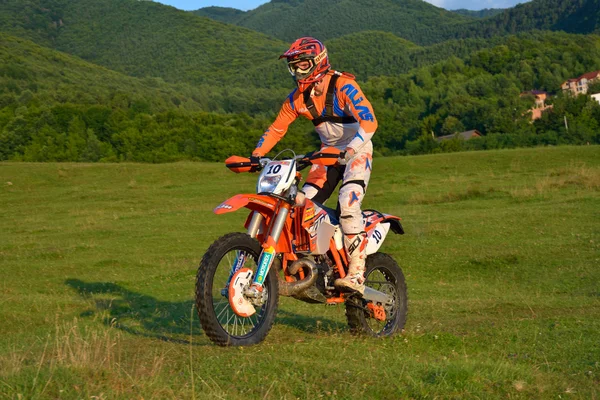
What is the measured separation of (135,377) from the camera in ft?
16.7

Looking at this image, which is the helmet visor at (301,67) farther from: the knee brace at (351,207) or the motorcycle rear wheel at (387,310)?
the motorcycle rear wheel at (387,310)

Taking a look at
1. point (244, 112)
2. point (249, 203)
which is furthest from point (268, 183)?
point (244, 112)

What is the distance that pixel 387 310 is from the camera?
8648mm

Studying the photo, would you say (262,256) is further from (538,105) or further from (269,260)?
(538,105)

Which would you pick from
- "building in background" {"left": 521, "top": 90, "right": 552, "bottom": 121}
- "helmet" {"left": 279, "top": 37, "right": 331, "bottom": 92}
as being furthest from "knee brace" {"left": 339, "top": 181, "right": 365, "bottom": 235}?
"building in background" {"left": 521, "top": 90, "right": 552, "bottom": 121}

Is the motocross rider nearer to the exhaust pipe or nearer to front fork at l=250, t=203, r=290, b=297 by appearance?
the exhaust pipe

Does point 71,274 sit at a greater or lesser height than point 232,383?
lesser

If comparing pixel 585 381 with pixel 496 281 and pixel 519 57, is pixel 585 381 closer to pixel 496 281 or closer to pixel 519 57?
pixel 496 281

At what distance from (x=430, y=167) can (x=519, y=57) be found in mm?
129523

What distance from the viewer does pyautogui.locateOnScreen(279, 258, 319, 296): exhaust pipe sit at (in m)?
7.24

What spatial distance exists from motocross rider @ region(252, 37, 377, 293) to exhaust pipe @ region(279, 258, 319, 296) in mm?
386

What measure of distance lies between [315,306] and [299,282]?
4.18m

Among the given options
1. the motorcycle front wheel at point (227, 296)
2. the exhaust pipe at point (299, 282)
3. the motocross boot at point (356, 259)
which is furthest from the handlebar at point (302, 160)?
the motocross boot at point (356, 259)

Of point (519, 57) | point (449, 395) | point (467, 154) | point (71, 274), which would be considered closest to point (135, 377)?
point (449, 395)
